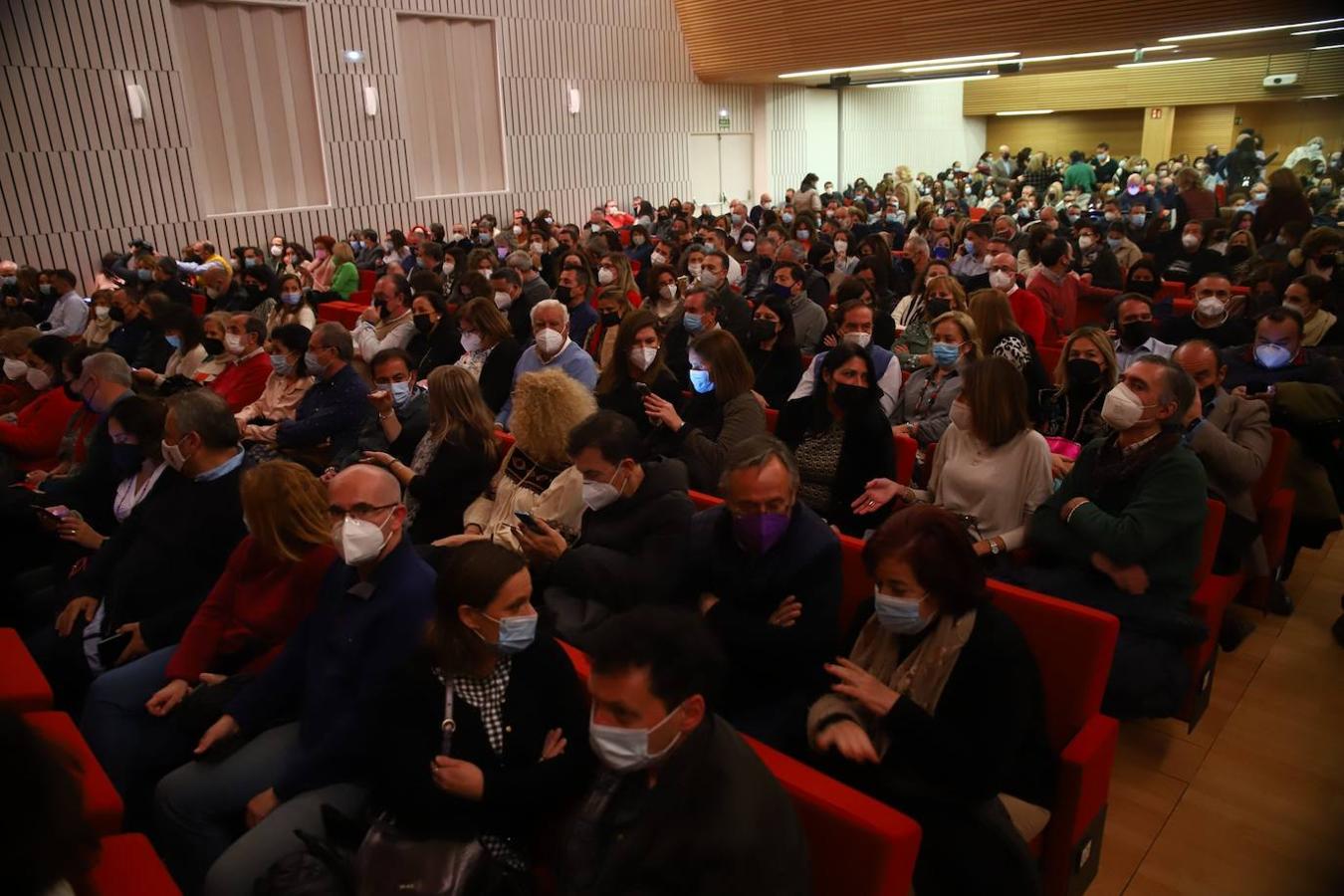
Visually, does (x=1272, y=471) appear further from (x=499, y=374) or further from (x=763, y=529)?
(x=499, y=374)

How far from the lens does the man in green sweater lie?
2785mm

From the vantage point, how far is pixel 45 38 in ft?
36.4

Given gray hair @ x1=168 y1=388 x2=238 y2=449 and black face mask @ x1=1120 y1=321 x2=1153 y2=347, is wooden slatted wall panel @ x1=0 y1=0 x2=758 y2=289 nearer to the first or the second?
gray hair @ x1=168 y1=388 x2=238 y2=449

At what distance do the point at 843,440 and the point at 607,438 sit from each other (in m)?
1.18

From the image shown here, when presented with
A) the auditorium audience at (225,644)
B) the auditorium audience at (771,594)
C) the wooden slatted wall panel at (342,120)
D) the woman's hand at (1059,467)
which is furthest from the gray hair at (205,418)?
the wooden slatted wall panel at (342,120)

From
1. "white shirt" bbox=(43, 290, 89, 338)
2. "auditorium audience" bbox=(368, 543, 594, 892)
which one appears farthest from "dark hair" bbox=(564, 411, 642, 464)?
"white shirt" bbox=(43, 290, 89, 338)

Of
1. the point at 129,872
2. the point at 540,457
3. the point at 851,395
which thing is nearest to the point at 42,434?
the point at 540,457

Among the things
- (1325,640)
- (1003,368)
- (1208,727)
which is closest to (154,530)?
(1003,368)

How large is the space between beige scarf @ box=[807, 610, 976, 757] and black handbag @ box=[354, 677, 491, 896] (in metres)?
0.81

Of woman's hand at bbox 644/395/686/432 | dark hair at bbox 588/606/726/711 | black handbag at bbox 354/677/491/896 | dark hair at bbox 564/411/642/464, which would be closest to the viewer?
dark hair at bbox 588/606/726/711

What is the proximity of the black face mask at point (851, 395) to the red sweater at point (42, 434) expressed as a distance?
14.2 feet

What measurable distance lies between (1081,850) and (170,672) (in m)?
2.74

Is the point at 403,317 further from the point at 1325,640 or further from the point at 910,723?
the point at 1325,640

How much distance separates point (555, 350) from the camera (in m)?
5.08
